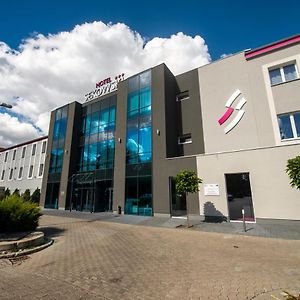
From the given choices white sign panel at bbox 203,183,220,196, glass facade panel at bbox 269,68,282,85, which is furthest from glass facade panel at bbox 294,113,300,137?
white sign panel at bbox 203,183,220,196

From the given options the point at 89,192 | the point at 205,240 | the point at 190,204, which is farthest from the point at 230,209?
the point at 89,192

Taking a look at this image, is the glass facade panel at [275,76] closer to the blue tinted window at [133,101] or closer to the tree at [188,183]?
the tree at [188,183]

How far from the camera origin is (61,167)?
27.4 metres

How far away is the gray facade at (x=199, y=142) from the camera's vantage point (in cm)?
1403

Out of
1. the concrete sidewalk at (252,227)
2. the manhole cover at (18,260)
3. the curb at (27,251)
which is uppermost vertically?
the concrete sidewalk at (252,227)

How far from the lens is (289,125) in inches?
571

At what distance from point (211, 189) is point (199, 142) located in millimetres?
4878

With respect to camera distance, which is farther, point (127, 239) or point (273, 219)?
point (273, 219)

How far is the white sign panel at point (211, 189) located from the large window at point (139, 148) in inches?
205

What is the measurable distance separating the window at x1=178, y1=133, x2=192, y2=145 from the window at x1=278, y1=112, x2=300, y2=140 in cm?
728

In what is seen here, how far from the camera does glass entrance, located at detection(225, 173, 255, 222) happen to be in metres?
14.2

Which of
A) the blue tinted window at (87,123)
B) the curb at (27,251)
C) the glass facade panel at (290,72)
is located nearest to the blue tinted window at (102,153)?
the blue tinted window at (87,123)

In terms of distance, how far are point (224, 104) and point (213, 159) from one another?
523 centimetres

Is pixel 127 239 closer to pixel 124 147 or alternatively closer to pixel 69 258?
pixel 69 258
